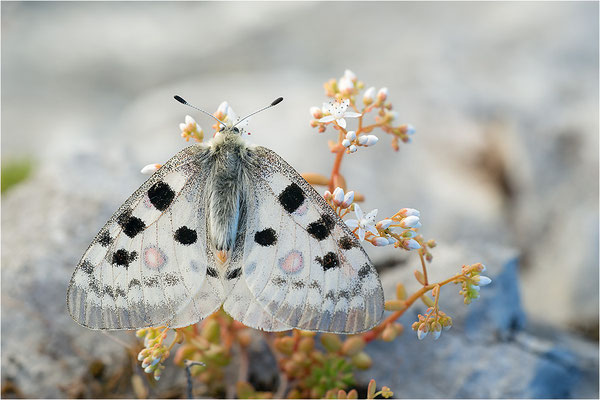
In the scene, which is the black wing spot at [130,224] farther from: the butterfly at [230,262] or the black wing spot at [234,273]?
the black wing spot at [234,273]

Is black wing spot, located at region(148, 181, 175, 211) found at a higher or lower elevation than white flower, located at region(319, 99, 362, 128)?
lower

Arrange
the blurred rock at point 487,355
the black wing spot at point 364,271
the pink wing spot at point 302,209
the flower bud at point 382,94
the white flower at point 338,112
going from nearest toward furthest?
the black wing spot at point 364,271 < the pink wing spot at point 302,209 < the white flower at point 338,112 < the flower bud at point 382,94 < the blurred rock at point 487,355

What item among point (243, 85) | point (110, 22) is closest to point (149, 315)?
point (243, 85)

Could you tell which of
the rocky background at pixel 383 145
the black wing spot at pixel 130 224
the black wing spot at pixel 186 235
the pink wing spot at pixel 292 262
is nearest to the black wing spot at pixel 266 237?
the pink wing spot at pixel 292 262

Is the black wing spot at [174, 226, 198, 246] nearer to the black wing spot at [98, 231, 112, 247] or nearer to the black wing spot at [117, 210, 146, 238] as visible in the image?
the black wing spot at [117, 210, 146, 238]

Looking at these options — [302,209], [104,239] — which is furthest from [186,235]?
[302,209]

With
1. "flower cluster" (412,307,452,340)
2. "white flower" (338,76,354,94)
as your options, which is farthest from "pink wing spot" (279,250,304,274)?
"white flower" (338,76,354,94)

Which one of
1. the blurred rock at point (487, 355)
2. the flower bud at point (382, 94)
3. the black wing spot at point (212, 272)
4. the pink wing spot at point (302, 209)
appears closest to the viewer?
the pink wing spot at point (302, 209)
